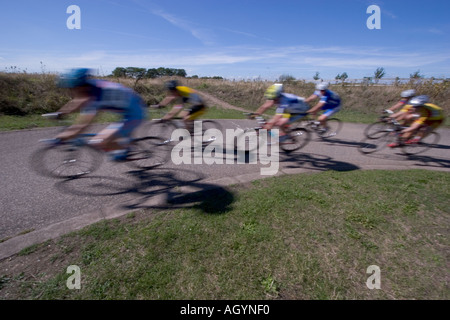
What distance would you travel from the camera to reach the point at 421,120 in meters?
5.87

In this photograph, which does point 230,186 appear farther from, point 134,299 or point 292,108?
point 292,108

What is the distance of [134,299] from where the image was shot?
76.1 inches

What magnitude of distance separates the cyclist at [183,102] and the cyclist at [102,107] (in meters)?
1.81

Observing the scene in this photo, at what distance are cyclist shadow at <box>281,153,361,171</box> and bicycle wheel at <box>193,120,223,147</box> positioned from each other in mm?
2467

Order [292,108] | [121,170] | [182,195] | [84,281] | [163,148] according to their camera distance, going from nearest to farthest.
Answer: [84,281], [182,195], [121,170], [292,108], [163,148]

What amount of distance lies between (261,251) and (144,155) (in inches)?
143

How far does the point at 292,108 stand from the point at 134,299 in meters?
5.39

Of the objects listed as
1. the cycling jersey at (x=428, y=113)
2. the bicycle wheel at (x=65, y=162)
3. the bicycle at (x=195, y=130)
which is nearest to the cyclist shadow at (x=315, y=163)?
the cycling jersey at (x=428, y=113)

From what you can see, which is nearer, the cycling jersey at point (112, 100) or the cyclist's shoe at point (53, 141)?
the cyclist's shoe at point (53, 141)

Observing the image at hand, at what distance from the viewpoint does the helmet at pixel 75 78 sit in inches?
139

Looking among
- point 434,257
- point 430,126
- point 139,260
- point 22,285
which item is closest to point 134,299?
point 139,260

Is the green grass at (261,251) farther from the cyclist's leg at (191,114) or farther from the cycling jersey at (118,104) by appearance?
the cyclist's leg at (191,114)

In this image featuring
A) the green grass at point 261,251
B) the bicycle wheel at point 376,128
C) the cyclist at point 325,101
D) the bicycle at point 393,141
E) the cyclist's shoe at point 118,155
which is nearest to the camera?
the green grass at point 261,251

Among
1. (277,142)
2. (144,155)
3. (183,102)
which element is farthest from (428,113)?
(144,155)
